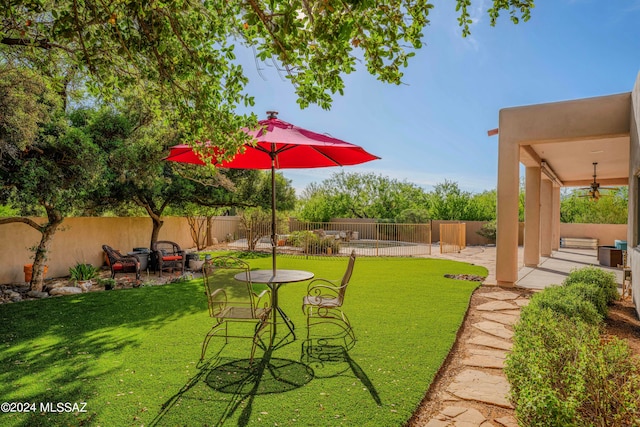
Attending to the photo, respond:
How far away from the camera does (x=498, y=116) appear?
793 cm

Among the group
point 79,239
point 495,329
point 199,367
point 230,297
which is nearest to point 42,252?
point 79,239

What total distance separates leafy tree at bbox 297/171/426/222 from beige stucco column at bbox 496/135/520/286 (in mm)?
15657

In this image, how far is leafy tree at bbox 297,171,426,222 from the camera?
85.7ft

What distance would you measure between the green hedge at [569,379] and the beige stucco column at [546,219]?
12234mm

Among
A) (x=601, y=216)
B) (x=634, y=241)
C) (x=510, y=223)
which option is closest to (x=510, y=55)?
(x=510, y=223)

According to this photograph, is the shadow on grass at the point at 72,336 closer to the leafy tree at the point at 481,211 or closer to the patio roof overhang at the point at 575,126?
the patio roof overhang at the point at 575,126

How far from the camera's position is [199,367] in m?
3.58

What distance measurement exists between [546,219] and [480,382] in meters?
13.0

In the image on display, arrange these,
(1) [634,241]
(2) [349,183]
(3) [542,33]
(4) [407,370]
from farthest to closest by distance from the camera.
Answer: (2) [349,183] < (3) [542,33] < (1) [634,241] < (4) [407,370]

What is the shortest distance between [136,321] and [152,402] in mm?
2761

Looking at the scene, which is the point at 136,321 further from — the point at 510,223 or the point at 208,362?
the point at 510,223

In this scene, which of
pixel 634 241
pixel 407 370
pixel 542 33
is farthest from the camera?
pixel 542 33

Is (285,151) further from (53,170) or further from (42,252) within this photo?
(42,252)

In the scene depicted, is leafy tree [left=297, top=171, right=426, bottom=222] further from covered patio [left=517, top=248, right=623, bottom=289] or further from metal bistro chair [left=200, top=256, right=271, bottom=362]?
metal bistro chair [left=200, top=256, right=271, bottom=362]
